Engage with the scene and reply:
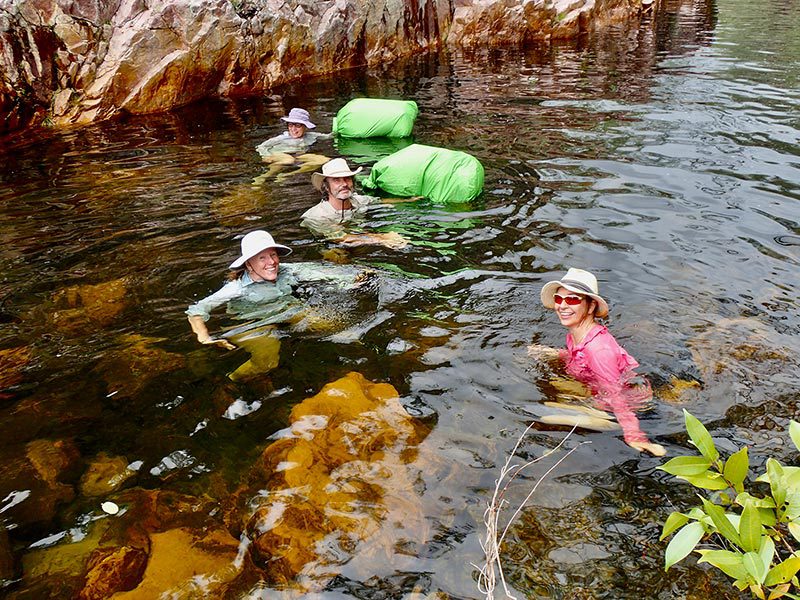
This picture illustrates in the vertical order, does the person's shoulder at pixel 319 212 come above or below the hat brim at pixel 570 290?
below

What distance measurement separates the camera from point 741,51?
60.3 ft

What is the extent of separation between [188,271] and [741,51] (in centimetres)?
1784

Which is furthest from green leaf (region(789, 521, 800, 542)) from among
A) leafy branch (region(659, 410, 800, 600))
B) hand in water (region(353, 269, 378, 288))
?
hand in water (region(353, 269, 378, 288))

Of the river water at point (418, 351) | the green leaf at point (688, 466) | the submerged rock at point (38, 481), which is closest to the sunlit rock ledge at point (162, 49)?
the river water at point (418, 351)

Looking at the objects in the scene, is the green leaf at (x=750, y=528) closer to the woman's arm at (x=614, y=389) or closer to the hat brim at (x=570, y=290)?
the woman's arm at (x=614, y=389)

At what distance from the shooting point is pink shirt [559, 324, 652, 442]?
14.9ft

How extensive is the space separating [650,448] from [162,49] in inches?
563

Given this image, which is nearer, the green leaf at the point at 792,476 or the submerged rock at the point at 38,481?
the green leaf at the point at 792,476

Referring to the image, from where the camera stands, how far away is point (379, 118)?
11.4 metres

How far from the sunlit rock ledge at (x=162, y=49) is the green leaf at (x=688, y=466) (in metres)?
14.4

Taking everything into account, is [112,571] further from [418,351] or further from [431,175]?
[431,175]

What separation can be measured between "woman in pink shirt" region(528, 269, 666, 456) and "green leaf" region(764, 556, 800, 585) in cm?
211

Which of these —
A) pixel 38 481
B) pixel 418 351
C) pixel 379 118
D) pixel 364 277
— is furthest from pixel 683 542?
pixel 379 118

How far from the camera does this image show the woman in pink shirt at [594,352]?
14.9ft
